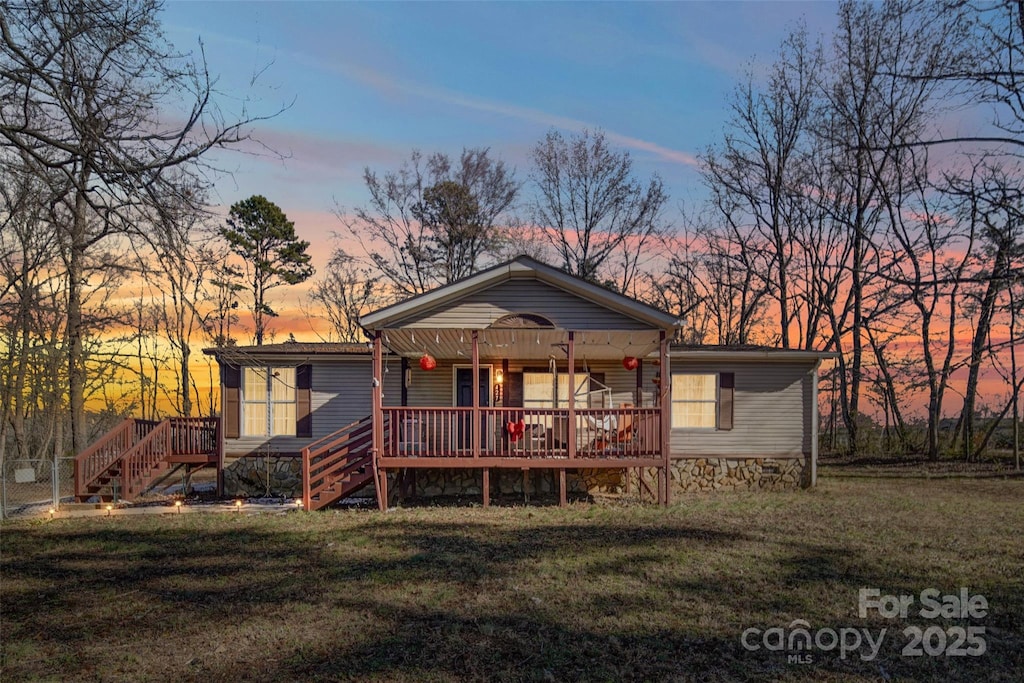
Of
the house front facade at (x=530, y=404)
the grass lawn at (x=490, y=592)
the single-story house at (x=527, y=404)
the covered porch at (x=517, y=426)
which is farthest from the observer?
the single-story house at (x=527, y=404)

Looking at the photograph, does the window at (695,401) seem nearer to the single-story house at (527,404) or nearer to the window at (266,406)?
the single-story house at (527,404)

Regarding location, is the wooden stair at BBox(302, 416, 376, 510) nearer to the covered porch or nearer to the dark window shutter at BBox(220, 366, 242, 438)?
the covered porch

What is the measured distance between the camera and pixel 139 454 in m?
15.9

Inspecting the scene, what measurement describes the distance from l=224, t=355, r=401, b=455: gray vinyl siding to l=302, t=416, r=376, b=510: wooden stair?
1794 mm

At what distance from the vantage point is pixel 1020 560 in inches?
384

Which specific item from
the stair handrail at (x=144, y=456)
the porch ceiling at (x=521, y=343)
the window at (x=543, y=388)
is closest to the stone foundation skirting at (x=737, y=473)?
the window at (x=543, y=388)

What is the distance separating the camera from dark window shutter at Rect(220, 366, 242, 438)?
1720 centimetres

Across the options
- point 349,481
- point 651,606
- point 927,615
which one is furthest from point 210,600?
point 927,615

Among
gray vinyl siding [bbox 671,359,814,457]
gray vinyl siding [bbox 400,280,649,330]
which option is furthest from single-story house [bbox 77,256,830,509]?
gray vinyl siding [bbox 400,280,649,330]

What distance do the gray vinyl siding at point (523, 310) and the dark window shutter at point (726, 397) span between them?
4230 mm

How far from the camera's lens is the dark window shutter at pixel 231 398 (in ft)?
56.4

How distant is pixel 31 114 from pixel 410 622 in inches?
213

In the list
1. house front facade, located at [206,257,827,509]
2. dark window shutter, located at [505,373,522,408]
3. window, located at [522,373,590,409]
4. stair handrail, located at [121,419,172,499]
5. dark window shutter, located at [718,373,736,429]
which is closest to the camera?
stair handrail, located at [121,419,172,499]

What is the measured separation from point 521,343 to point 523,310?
1.19 meters
